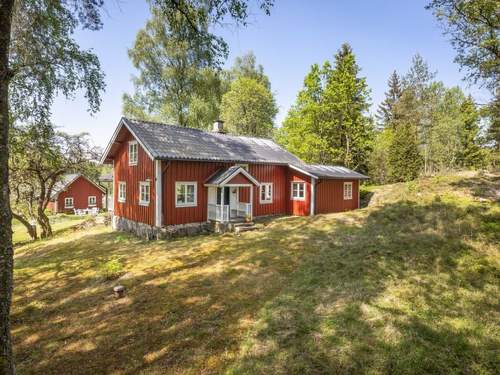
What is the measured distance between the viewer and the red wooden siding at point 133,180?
1418 cm

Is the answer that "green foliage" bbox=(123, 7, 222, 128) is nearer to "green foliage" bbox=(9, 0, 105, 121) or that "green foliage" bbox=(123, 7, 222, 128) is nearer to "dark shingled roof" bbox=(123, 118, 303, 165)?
"dark shingled roof" bbox=(123, 118, 303, 165)

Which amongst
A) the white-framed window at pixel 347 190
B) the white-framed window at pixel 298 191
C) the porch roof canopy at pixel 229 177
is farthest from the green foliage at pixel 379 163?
the porch roof canopy at pixel 229 177

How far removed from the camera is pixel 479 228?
378 inches

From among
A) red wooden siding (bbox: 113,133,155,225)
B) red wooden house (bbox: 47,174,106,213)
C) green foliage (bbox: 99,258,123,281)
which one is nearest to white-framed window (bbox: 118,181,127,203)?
red wooden siding (bbox: 113,133,155,225)

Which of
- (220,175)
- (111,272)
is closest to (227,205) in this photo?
(220,175)

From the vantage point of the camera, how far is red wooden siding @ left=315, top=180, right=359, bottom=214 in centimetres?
1831

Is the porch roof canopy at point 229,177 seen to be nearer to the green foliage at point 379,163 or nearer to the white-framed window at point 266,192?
the white-framed window at point 266,192

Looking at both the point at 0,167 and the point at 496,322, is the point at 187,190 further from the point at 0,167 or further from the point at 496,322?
the point at 496,322

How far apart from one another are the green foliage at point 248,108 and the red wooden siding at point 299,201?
51.9 ft

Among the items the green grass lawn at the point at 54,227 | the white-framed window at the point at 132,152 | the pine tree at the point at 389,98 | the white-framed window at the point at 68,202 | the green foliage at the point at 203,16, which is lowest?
the green grass lawn at the point at 54,227

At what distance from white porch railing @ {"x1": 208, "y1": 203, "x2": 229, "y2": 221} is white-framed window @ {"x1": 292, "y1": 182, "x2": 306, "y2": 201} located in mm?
6125

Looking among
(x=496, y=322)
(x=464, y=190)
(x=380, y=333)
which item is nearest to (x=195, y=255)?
(x=380, y=333)

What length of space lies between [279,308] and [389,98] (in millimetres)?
47857

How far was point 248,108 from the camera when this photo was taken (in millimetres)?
33469
